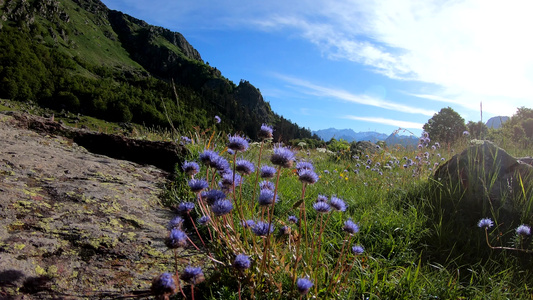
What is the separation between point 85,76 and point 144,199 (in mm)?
140054

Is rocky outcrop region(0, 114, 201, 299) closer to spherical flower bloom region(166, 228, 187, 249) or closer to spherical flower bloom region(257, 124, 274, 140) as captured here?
spherical flower bloom region(166, 228, 187, 249)

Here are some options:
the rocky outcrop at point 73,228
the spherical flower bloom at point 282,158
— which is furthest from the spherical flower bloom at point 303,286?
the rocky outcrop at point 73,228

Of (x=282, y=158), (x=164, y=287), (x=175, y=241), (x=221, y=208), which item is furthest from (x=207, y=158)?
(x=164, y=287)

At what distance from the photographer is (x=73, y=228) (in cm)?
197

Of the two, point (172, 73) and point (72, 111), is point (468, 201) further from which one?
point (172, 73)

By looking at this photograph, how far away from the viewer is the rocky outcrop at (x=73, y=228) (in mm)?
1561

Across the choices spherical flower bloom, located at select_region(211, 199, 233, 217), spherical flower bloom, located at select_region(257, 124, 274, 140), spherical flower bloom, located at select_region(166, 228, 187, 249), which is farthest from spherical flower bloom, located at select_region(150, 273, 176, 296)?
spherical flower bloom, located at select_region(257, 124, 274, 140)

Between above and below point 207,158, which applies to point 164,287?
below

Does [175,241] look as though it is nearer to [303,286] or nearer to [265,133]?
[303,286]

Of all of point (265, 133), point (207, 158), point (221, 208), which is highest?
point (265, 133)

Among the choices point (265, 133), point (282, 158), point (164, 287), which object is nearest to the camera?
point (164, 287)

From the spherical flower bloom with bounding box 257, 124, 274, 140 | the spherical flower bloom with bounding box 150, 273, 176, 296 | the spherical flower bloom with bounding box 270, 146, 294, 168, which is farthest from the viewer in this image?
the spherical flower bloom with bounding box 257, 124, 274, 140

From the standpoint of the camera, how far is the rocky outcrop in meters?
1.56

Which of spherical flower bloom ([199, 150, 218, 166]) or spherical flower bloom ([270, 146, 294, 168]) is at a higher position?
spherical flower bloom ([270, 146, 294, 168])
